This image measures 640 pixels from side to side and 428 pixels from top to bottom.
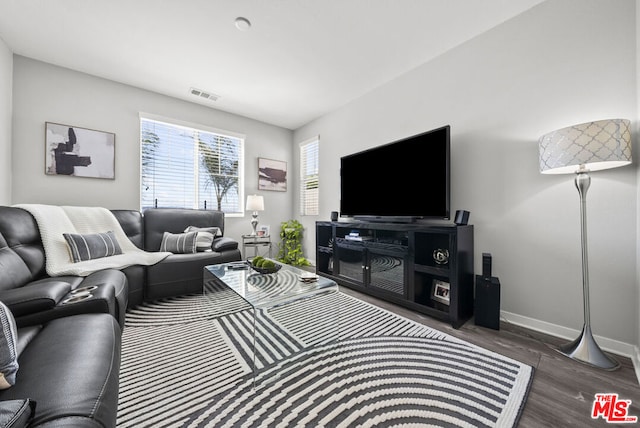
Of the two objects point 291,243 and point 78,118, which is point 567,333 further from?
point 78,118

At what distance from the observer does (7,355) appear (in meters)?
0.69

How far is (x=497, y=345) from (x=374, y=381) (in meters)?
1.01

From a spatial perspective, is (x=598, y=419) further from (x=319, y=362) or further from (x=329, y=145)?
(x=329, y=145)

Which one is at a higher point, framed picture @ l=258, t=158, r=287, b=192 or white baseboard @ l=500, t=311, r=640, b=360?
framed picture @ l=258, t=158, r=287, b=192

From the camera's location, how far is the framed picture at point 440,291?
2141mm

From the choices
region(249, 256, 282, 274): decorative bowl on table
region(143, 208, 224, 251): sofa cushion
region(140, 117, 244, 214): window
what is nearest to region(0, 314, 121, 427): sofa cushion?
region(249, 256, 282, 274): decorative bowl on table

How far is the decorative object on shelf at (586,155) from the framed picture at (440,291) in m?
0.74

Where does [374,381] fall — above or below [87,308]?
below

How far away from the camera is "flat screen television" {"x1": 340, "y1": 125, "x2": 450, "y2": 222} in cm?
224

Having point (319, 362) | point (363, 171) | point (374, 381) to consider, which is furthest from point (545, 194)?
point (319, 362)

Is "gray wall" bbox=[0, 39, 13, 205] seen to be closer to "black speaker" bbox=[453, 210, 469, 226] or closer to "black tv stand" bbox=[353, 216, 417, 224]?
"black tv stand" bbox=[353, 216, 417, 224]

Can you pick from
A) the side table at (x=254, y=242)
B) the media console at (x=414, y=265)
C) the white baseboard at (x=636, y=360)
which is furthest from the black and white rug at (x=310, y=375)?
the side table at (x=254, y=242)

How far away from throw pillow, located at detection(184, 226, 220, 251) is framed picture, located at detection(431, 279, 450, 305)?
2519mm

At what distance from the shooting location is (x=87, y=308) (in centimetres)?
120
